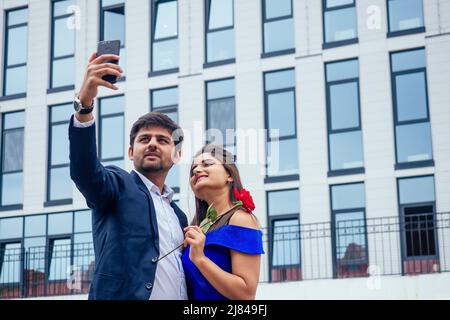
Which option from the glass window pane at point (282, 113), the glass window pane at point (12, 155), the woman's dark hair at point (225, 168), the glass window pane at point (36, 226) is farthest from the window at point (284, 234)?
the woman's dark hair at point (225, 168)

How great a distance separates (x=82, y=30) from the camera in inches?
597

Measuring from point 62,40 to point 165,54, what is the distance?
1.87 metres

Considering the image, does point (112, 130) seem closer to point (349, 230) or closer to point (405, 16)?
point (349, 230)

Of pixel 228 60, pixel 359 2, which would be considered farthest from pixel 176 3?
Answer: pixel 359 2

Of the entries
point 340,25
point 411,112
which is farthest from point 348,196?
point 340,25

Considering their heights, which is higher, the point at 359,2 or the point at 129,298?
the point at 359,2

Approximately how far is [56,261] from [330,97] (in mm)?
5058

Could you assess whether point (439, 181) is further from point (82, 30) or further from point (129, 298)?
point (129, 298)

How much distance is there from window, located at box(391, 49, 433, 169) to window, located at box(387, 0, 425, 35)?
36cm

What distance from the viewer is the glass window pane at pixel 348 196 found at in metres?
13.1

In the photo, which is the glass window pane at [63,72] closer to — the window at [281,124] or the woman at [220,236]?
the window at [281,124]

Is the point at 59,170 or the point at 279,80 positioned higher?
the point at 279,80

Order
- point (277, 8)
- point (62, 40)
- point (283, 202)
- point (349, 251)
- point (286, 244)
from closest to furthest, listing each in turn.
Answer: point (349, 251) < point (286, 244) < point (283, 202) < point (277, 8) < point (62, 40)

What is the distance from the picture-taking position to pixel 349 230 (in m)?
12.8
